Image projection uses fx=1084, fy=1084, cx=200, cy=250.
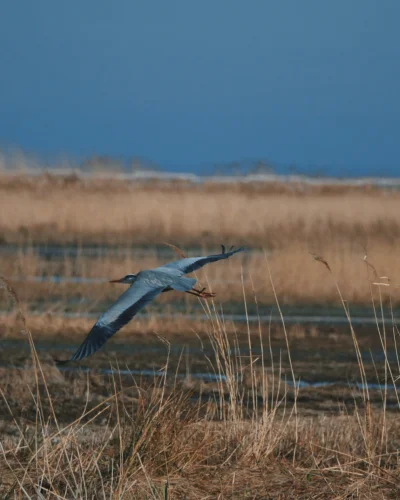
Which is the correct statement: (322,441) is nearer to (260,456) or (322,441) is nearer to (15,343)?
(260,456)

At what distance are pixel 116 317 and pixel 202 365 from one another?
485cm

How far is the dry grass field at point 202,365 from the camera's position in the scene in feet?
15.5

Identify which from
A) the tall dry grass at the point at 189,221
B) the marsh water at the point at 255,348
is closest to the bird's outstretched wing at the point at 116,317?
the marsh water at the point at 255,348

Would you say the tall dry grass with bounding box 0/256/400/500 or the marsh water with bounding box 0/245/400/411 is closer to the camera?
the tall dry grass with bounding box 0/256/400/500

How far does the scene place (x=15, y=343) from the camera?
9.95 metres

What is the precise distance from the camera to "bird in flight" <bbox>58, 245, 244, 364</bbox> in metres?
4.11

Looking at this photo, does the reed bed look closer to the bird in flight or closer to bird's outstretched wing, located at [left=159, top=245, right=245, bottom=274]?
bird's outstretched wing, located at [left=159, top=245, right=245, bottom=274]

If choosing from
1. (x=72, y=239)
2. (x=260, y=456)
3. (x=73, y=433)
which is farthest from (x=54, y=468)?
(x=72, y=239)

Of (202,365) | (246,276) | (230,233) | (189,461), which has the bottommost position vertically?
(189,461)

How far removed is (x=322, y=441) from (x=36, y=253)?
12479mm

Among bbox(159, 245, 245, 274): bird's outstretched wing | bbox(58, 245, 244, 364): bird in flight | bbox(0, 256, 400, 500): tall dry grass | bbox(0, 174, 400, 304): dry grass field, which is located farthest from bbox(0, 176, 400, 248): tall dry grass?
bbox(58, 245, 244, 364): bird in flight

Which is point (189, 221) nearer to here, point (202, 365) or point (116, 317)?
point (202, 365)

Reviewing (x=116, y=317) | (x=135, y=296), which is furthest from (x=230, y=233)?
(x=116, y=317)

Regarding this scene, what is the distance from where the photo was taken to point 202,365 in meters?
8.95
